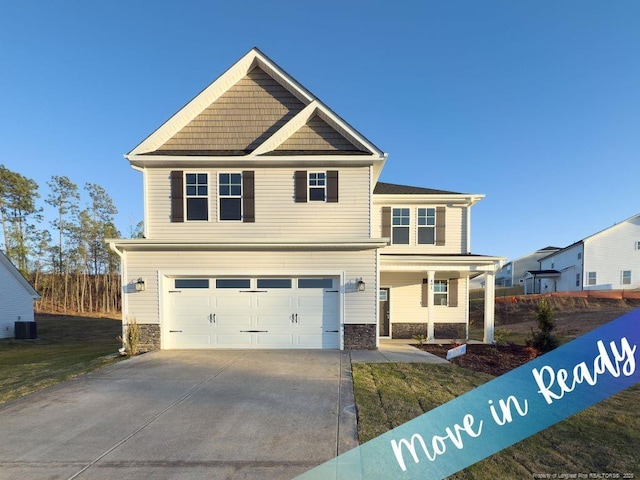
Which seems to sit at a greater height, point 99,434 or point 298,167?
point 298,167

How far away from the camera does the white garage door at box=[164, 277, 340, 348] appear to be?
9.32 metres

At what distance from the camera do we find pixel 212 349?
9344 mm

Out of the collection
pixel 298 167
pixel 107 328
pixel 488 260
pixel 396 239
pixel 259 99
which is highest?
pixel 259 99

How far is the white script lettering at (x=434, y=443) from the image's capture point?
11.9 feet

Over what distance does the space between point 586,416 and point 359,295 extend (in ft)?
17.8

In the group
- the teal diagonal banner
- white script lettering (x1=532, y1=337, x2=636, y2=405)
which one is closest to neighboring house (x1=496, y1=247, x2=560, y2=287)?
white script lettering (x1=532, y1=337, x2=636, y2=405)

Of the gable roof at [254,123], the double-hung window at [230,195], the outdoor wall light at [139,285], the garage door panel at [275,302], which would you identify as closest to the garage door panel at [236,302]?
the garage door panel at [275,302]

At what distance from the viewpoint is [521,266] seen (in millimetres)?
42500

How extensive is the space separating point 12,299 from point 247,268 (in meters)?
19.8

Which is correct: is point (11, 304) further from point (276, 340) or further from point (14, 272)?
point (276, 340)

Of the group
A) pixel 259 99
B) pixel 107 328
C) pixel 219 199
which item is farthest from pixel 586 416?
pixel 107 328

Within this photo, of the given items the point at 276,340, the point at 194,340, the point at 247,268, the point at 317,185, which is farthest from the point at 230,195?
the point at 276,340

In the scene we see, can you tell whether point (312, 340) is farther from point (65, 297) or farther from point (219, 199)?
point (65, 297)

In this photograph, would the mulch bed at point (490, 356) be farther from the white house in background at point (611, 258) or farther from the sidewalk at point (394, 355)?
the white house in background at point (611, 258)
